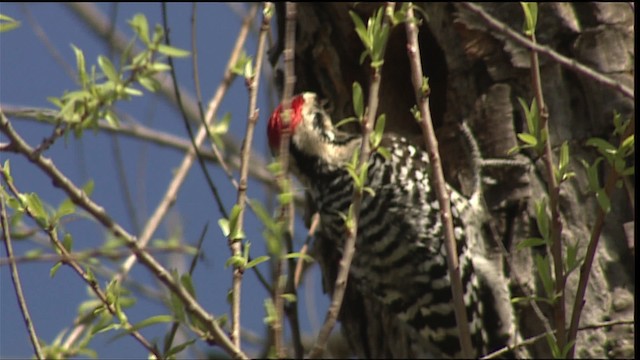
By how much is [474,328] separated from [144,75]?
1.77 metres

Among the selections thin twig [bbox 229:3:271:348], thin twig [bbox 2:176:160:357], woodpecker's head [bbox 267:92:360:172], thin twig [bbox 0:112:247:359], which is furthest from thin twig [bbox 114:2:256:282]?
woodpecker's head [bbox 267:92:360:172]

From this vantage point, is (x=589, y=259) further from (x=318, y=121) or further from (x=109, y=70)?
(x=318, y=121)

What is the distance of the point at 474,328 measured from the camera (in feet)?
11.2

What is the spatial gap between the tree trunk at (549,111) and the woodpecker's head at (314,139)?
325mm

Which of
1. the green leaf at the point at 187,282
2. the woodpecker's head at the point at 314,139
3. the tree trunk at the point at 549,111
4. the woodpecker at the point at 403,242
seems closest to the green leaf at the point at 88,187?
the green leaf at the point at 187,282

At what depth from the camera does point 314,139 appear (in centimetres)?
364

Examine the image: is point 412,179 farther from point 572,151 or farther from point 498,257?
point 572,151

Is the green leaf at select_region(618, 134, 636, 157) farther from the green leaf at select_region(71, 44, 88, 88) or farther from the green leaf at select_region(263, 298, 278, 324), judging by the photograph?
the green leaf at select_region(71, 44, 88, 88)

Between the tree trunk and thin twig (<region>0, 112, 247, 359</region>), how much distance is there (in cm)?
135

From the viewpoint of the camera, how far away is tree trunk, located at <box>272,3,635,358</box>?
304 cm

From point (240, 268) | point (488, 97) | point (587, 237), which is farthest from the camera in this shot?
point (488, 97)

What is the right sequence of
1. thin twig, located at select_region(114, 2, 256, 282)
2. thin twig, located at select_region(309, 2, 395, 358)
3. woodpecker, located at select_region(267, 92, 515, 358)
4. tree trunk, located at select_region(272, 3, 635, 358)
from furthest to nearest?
1. woodpecker, located at select_region(267, 92, 515, 358)
2. tree trunk, located at select_region(272, 3, 635, 358)
3. thin twig, located at select_region(114, 2, 256, 282)
4. thin twig, located at select_region(309, 2, 395, 358)

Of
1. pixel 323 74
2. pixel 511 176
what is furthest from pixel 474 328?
pixel 323 74

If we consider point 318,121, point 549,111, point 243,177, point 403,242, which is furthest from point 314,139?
point 243,177
